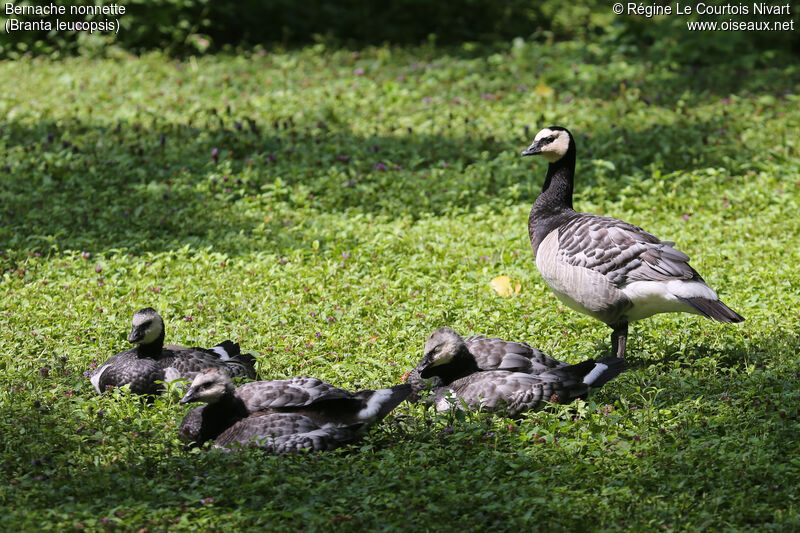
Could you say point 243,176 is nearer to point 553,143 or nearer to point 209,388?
point 553,143

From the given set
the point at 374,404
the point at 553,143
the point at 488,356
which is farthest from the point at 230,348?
the point at 553,143

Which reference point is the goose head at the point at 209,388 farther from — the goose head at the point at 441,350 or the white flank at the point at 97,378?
the goose head at the point at 441,350

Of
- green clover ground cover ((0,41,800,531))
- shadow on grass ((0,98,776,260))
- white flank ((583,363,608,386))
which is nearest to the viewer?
green clover ground cover ((0,41,800,531))

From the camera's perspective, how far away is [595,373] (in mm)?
6723

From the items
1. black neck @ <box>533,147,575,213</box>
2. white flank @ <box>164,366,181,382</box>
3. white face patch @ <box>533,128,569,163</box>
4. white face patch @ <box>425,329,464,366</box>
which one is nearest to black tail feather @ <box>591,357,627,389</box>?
white face patch @ <box>425,329,464,366</box>

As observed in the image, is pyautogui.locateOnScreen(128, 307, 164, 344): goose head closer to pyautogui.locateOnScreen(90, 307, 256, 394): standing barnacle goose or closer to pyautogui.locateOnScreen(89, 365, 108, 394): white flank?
pyautogui.locateOnScreen(90, 307, 256, 394): standing barnacle goose

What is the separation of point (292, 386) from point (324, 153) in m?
6.64

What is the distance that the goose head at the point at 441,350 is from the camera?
22.7 feet

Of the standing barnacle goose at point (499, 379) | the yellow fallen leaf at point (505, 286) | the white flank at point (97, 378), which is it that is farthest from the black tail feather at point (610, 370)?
the white flank at point (97, 378)

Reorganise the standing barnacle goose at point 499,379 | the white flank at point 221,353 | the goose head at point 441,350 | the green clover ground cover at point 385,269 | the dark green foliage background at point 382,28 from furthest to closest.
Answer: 1. the dark green foliage background at point 382,28
2. the white flank at point 221,353
3. the goose head at point 441,350
4. the standing barnacle goose at point 499,379
5. the green clover ground cover at point 385,269

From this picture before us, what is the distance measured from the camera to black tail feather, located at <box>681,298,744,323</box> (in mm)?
6762

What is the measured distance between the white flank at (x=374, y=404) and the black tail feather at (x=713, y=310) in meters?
2.39

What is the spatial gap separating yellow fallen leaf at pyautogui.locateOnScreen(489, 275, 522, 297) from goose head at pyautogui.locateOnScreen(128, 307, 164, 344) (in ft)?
11.4

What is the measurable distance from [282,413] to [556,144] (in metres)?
3.58
